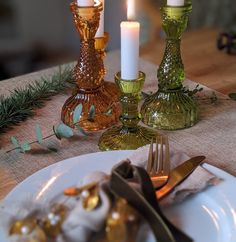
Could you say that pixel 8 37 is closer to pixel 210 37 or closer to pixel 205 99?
pixel 210 37

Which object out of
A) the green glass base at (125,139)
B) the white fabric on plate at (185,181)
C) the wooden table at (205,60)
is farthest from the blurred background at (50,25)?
the white fabric on plate at (185,181)

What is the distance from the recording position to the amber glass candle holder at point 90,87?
0.75 metres

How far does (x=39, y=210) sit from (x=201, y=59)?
2.48 feet

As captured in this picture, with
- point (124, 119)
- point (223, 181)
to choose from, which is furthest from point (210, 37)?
point (223, 181)

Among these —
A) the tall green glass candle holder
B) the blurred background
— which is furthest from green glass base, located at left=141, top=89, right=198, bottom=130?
the blurred background

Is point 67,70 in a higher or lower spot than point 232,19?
higher

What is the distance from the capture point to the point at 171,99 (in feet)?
2.62

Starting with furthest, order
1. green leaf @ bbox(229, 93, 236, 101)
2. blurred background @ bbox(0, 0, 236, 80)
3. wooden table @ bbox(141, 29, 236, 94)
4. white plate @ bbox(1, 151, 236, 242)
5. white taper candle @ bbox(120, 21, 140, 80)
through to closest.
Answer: blurred background @ bbox(0, 0, 236, 80) → wooden table @ bbox(141, 29, 236, 94) → green leaf @ bbox(229, 93, 236, 101) → white taper candle @ bbox(120, 21, 140, 80) → white plate @ bbox(1, 151, 236, 242)

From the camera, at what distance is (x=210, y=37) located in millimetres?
1321

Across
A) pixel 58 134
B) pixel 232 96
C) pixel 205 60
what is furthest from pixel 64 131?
pixel 205 60

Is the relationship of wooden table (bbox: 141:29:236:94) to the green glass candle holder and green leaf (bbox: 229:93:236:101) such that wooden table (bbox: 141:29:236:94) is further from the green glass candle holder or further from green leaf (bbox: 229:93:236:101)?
the green glass candle holder

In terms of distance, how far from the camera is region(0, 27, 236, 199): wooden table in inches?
39.2

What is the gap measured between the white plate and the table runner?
0.07m

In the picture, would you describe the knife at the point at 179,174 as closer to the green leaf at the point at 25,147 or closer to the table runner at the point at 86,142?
the table runner at the point at 86,142
